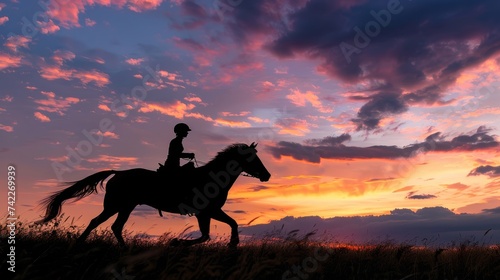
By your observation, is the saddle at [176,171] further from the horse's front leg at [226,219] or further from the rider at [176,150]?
the horse's front leg at [226,219]

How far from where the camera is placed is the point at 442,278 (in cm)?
843

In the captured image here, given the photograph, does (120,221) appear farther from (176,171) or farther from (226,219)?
(226,219)

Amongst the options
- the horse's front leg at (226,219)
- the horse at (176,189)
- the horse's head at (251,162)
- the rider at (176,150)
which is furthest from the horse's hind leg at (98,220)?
the horse's head at (251,162)

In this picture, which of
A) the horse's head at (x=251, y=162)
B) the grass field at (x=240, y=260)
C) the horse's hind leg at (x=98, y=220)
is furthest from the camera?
the horse's head at (x=251, y=162)

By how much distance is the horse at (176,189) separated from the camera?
11117mm

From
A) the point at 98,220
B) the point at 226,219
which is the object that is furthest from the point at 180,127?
the point at 98,220

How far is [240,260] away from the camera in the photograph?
7.56 meters

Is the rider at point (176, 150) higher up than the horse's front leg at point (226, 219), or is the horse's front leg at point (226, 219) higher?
the rider at point (176, 150)

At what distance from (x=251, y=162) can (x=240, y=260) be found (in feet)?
15.2

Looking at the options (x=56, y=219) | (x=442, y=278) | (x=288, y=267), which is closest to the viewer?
(x=288, y=267)

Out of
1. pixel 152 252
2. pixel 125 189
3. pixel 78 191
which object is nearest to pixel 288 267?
pixel 152 252

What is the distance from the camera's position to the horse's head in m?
11.9

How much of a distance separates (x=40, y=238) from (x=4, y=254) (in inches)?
89.9

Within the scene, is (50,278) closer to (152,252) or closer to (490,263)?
(152,252)
